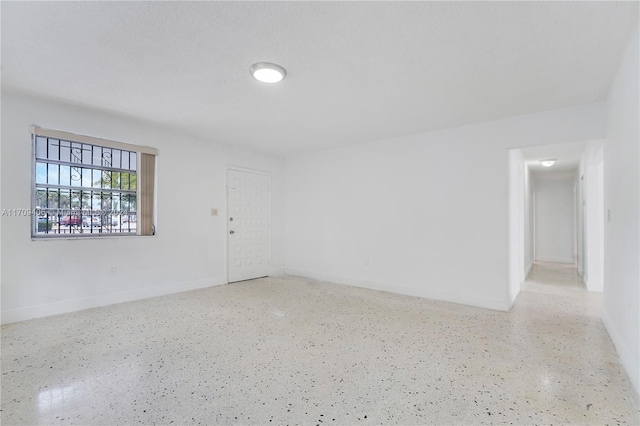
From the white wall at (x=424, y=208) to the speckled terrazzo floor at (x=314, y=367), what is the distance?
655mm

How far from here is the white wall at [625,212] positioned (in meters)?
2.04

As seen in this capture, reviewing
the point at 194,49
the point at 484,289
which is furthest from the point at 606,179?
the point at 194,49

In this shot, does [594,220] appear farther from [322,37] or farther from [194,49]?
[194,49]

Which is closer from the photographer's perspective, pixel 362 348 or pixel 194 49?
pixel 194 49

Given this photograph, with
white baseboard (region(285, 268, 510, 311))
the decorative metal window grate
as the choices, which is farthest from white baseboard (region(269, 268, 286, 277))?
the decorative metal window grate

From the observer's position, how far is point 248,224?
5484mm

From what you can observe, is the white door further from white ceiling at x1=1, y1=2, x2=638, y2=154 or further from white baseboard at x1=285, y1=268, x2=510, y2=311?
white ceiling at x1=1, y1=2, x2=638, y2=154

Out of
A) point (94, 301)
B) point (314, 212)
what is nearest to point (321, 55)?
point (314, 212)

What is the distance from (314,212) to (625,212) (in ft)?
13.6

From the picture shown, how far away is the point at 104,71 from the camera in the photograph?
2.58m

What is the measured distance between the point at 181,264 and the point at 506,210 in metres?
4.58

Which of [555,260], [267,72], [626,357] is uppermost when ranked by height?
[267,72]

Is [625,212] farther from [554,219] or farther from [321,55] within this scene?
[554,219]

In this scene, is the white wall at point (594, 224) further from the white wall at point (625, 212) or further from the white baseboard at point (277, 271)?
the white baseboard at point (277, 271)
